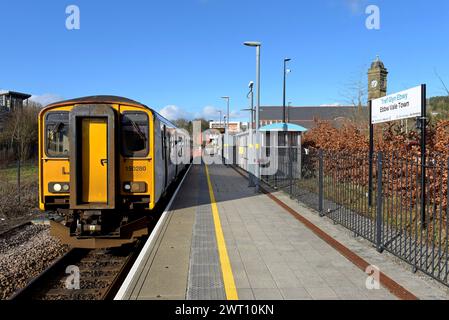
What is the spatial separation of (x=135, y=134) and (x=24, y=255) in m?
3.57

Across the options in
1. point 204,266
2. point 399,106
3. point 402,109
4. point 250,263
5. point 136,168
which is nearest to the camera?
point 204,266

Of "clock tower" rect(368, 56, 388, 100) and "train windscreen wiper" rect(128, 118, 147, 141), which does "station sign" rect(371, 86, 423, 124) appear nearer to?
"clock tower" rect(368, 56, 388, 100)

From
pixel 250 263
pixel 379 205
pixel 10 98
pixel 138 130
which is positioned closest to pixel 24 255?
pixel 138 130

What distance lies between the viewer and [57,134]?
335 inches

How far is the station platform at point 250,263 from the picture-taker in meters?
5.24

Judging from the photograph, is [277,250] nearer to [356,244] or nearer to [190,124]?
[356,244]

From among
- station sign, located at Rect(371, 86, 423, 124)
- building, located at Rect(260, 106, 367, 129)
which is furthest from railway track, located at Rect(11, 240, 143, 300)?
building, located at Rect(260, 106, 367, 129)

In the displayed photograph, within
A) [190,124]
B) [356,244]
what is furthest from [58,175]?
[190,124]

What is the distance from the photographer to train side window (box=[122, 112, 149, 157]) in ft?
28.5

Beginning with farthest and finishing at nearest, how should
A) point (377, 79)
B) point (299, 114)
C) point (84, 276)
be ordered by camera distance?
point (299, 114) → point (377, 79) → point (84, 276)

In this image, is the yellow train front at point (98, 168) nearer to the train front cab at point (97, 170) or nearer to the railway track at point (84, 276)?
the train front cab at point (97, 170)

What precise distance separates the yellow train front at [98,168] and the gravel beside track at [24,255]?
0.82m

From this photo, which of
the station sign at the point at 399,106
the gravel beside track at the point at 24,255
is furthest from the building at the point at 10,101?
the station sign at the point at 399,106

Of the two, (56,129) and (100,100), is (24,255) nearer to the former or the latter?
(56,129)
